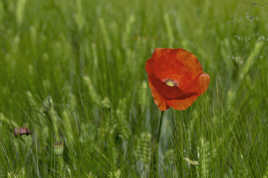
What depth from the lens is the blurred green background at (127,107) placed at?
52 cm

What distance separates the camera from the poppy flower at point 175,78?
53cm

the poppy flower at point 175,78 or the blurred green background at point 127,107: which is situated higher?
the poppy flower at point 175,78

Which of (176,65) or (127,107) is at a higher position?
(176,65)

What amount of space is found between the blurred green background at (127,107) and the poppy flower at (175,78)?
1.1 inches

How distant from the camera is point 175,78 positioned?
58 centimetres

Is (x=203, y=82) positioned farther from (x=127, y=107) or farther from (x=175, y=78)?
(x=127, y=107)

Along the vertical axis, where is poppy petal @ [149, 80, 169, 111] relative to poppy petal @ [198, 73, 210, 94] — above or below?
below

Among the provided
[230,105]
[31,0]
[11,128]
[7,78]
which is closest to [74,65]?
[7,78]

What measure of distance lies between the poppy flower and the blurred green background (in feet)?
0.09

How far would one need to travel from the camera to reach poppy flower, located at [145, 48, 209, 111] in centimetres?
53

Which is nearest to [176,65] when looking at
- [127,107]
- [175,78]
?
[175,78]

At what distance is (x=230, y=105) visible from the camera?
2.12 ft

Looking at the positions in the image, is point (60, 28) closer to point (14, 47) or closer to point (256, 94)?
point (14, 47)

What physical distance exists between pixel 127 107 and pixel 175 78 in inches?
5.8
